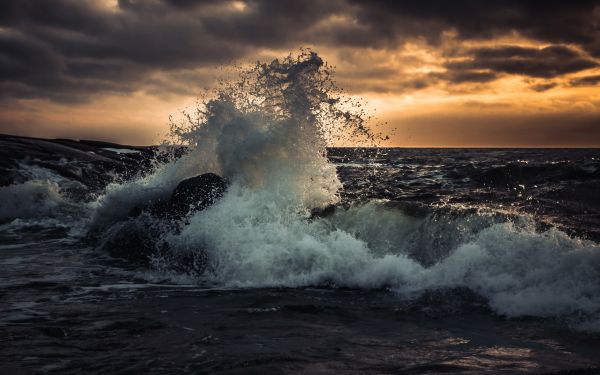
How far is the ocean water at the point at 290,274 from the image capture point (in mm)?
4121

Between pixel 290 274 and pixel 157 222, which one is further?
pixel 157 222

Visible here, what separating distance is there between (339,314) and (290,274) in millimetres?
1783

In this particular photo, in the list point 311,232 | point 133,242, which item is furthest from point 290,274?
point 133,242

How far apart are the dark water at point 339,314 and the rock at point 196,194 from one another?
1.58 meters

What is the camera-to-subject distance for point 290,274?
7027 millimetres

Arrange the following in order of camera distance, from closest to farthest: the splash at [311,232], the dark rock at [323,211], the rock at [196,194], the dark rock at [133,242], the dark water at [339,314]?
the dark water at [339,314]
the splash at [311,232]
the dark rock at [323,211]
the dark rock at [133,242]
the rock at [196,194]

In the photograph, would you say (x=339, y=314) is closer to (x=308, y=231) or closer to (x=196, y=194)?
(x=308, y=231)

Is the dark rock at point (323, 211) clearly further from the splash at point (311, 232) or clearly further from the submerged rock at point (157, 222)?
the submerged rock at point (157, 222)

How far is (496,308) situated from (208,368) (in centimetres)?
325

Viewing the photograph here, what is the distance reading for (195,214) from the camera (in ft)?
29.7

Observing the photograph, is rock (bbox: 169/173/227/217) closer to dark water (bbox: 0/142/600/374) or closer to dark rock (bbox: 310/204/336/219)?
dark water (bbox: 0/142/600/374)

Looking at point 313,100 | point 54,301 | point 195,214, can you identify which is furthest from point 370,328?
point 313,100

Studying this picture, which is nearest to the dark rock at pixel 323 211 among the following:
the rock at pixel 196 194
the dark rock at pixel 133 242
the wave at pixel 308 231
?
the wave at pixel 308 231

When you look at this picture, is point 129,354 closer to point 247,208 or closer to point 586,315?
point 586,315
